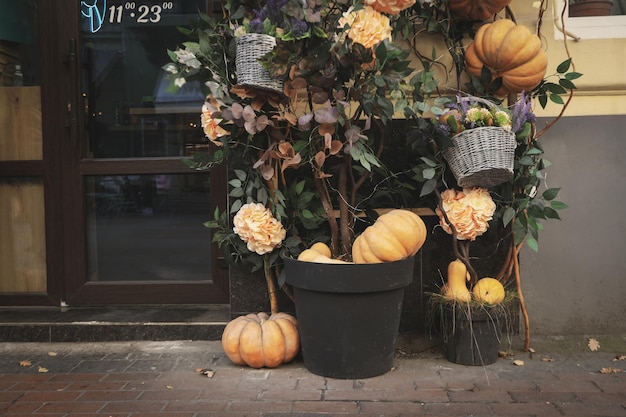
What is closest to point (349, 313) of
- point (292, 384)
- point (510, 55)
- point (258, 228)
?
point (292, 384)

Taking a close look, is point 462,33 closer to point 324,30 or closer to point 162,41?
point 324,30

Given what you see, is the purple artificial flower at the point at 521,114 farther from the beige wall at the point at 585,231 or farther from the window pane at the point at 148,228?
the window pane at the point at 148,228

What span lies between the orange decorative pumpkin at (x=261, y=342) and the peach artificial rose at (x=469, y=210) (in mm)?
1162

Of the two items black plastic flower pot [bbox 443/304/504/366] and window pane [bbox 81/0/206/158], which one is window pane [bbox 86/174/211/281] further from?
black plastic flower pot [bbox 443/304/504/366]

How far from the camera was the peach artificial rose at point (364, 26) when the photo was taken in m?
3.31

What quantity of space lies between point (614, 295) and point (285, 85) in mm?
2633

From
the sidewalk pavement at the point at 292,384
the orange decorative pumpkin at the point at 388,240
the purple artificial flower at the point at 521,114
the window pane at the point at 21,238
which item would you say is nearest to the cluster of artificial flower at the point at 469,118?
the purple artificial flower at the point at 521,114

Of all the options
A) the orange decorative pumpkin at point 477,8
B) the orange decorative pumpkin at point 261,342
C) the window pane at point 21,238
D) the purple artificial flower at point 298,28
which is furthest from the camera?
the window pane at point 21,238

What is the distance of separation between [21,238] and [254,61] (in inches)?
102

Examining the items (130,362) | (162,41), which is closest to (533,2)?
(162,41)

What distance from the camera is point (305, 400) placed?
10.7ft

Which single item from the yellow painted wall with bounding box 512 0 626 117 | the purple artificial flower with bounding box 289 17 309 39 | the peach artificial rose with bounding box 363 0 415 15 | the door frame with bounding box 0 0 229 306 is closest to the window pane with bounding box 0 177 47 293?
the door frame with bounding box 0 0 229 306

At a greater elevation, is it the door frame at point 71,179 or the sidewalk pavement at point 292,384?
the door frame at point 71,179

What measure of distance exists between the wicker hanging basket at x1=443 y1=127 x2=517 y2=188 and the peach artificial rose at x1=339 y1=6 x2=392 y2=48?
2.39ft
